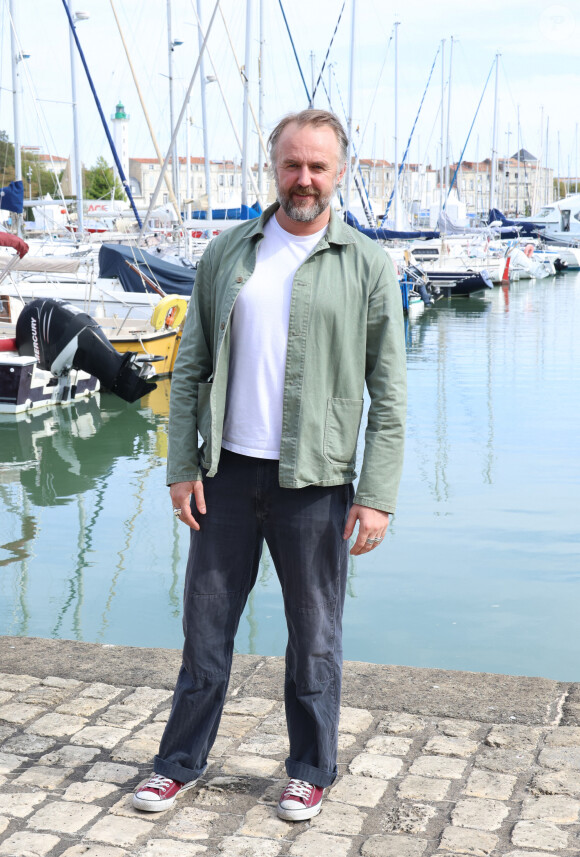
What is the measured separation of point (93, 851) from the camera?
2725 millimetres

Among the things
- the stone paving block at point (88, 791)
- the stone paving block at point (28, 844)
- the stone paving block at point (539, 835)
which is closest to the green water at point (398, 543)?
the stone paving block at point (88, 791)

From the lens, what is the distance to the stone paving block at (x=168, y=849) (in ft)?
8.91

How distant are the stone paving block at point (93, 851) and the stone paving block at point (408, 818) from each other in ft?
2.38

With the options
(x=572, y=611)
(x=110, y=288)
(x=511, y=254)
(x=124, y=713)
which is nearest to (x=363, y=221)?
(x=511, y=254)

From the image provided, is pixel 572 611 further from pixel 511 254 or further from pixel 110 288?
pixel 511 254

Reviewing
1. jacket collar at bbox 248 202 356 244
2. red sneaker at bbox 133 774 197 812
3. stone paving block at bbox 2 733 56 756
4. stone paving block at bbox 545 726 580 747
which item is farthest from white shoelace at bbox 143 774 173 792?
jacket collar at bbox 248 202 356 244

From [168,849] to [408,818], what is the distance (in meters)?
0.68

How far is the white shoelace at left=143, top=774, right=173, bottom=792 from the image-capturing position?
9.79 feet

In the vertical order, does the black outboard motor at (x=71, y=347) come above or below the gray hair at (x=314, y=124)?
below

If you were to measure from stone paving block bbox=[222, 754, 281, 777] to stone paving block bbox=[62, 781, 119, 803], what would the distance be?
36cm

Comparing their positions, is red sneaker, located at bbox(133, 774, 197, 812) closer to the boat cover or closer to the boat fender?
the boat fender

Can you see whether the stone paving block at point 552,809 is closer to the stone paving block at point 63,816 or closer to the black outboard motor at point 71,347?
the stone paving block at point 63,816

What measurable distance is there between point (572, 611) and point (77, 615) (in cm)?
295

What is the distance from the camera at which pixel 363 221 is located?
41344 mm
